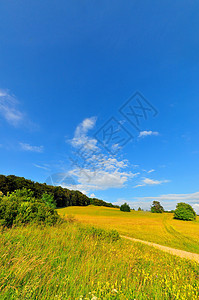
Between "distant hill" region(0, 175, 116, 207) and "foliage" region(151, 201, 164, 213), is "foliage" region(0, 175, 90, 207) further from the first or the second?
"foliage" region(151, 201, 164, 213)

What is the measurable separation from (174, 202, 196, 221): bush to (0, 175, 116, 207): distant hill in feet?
114

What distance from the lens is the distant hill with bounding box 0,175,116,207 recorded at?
145ft

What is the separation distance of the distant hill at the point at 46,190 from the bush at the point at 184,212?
34636 mm

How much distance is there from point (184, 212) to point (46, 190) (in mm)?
42781

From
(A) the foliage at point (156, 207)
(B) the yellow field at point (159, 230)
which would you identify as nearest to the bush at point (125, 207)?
(A) the foliage at point (156, 207)

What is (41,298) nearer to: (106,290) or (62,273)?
(62,273)

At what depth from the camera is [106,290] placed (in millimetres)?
3586

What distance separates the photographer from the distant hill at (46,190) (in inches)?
1741

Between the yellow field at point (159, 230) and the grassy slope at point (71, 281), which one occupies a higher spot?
the yellow field at point (159, 230)

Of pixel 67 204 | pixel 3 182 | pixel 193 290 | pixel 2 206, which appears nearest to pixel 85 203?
pixel 67 204

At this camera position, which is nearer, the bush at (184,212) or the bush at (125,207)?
the bush at (184,212)

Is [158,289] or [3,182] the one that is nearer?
[158,289]

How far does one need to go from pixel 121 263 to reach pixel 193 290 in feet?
7.26

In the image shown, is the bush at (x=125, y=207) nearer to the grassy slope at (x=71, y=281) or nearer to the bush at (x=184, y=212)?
the bush at (x=184, y=212)
